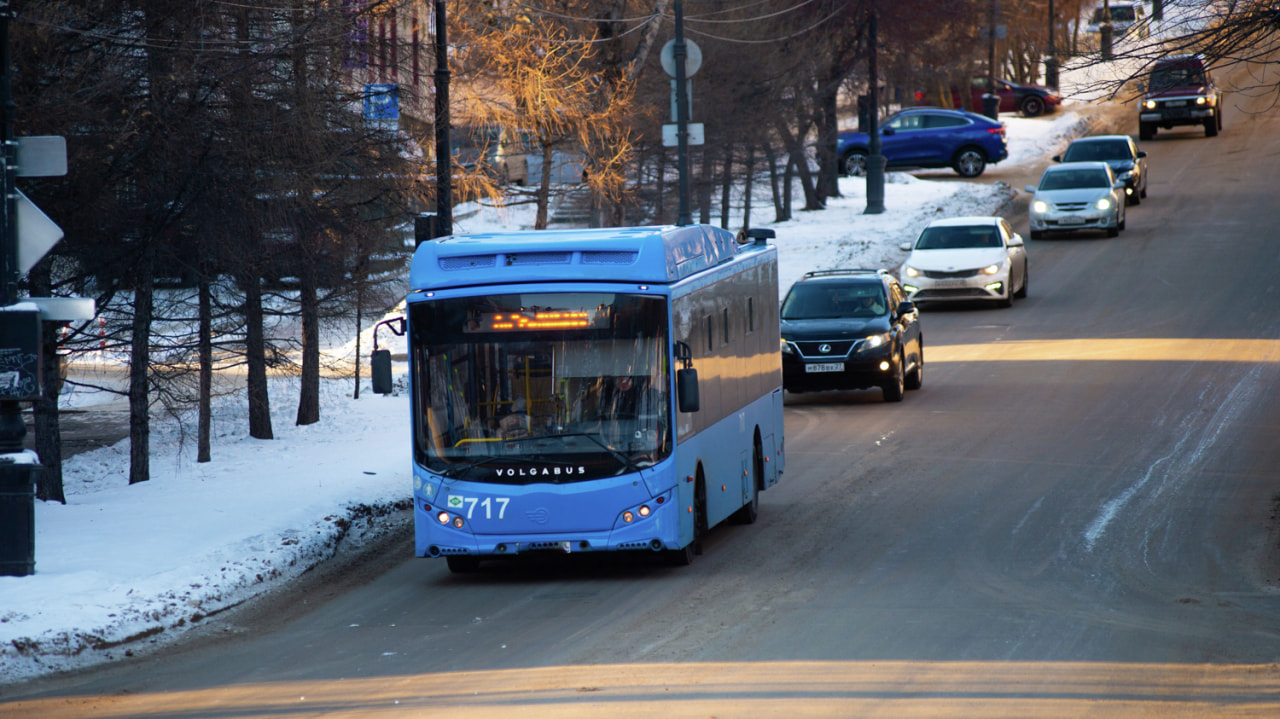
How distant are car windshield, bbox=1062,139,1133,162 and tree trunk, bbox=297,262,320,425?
25262 millimetres

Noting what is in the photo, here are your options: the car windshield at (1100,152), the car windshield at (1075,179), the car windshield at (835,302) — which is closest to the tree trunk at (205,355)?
the car windshield at (835,302)

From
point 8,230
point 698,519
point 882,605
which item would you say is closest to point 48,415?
point 8,230

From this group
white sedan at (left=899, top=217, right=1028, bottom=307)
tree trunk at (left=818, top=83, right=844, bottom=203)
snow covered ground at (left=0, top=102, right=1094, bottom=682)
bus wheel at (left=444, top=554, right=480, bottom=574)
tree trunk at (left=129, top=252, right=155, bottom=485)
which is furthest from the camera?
tree trunk at (left=818, top=83, right=844, bottom=203)

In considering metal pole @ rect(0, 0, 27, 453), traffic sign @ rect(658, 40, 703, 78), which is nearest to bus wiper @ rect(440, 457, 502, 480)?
metal pole @ rect(0, 0, 27, 453)

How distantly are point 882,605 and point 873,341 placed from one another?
1046 cm

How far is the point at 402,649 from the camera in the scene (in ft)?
30.6

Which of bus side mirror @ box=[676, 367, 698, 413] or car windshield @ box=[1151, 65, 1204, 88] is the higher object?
car windshield @ box=[1151, 65, 1204, 88]

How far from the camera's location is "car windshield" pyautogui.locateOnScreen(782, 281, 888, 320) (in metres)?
21.1

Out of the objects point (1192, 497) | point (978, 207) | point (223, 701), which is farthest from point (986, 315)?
point (223, 701)

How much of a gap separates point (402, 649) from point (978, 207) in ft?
110

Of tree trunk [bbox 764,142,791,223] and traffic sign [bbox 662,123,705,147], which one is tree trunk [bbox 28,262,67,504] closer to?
traffic sign [bbox 662,123,705,147]

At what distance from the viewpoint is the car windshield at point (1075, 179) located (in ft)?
117

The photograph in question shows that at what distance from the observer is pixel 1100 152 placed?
39.8m

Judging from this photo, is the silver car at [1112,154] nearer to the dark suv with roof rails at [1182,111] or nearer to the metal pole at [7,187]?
the dark suv with roof rails at [1182,111]
